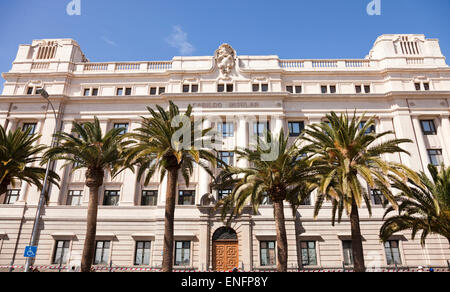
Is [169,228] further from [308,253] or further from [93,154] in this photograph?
[308,253]

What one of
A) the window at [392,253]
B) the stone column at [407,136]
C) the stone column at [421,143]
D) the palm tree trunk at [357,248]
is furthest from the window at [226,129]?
the stone column at [421,143]

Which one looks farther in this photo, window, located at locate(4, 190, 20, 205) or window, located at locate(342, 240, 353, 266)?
window, located at locate(4, 190, 20, 205)

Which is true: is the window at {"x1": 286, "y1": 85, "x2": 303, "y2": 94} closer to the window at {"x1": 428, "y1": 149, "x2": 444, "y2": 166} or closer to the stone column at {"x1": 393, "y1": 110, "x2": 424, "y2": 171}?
the stone column at {"x1": 393, "y1": 110, "x2": 424, "y2": 171}

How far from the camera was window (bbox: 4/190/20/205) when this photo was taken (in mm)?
30266

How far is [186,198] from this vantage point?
2984 cm

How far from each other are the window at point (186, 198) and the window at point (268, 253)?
7.80 meters

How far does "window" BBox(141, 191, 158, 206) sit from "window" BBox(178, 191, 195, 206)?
7.97ft

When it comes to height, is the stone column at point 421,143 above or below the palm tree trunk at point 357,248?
above

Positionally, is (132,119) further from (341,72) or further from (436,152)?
(436,152)

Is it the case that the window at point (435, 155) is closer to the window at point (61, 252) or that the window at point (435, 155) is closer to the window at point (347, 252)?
the window at point (347, 252)

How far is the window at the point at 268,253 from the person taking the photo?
27.1m

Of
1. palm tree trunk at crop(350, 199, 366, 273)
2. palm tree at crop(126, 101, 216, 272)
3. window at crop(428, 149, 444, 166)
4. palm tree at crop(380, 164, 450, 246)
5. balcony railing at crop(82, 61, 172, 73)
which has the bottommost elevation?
palm tree trunk at crop(350, 199, 366, 273)

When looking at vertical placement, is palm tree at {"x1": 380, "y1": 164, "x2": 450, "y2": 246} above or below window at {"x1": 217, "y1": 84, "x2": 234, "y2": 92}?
below

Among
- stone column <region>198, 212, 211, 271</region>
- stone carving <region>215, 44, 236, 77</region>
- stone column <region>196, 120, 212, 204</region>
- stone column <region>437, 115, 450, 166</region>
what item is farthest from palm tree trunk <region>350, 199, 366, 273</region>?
stone carving <region>215, 44, 236, 77</region>
